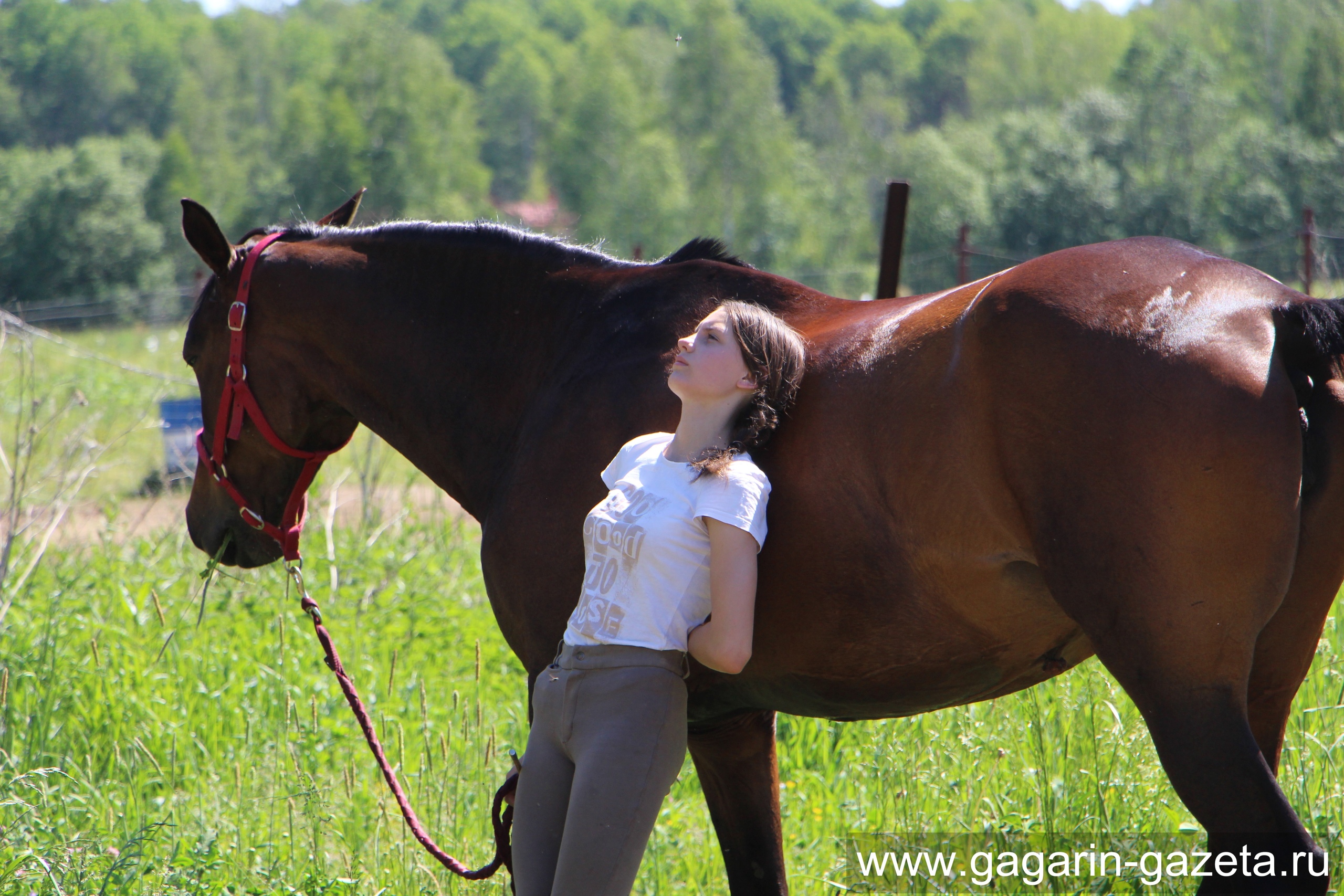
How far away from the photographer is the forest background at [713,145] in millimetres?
32781

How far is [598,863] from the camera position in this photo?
1754 millimetres

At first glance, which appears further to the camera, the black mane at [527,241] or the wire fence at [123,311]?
the wire fence at [123,311]

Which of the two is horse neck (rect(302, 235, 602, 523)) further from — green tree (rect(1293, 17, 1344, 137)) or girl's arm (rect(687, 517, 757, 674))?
green tree (rect(1293, 17, 1344, 137))

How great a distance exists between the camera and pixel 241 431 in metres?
2.82

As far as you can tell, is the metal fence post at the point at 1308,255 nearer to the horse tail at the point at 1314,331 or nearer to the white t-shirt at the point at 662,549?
the horse tail at the point at 1314,331

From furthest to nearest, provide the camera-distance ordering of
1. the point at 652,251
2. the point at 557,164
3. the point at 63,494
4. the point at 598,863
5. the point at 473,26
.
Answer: the point at 473,26 < the point at 557,164 < the point at 652,251 < the point at 63,494 < the point at 598,863

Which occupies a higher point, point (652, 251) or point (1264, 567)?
point (1264, 567)

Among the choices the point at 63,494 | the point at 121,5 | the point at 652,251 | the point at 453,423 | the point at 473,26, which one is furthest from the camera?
the point at 473,26

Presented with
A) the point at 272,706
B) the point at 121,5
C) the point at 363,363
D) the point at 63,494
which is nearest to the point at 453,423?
the point at 363,363

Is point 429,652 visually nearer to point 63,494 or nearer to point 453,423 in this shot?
point 63,494

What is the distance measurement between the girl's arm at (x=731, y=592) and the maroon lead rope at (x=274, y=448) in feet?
3.63

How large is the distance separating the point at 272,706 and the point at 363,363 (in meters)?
2.07

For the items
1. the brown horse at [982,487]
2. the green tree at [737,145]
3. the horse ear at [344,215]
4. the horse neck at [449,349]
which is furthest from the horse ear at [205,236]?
the green tree at [737,145]

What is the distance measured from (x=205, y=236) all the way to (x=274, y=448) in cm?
60
